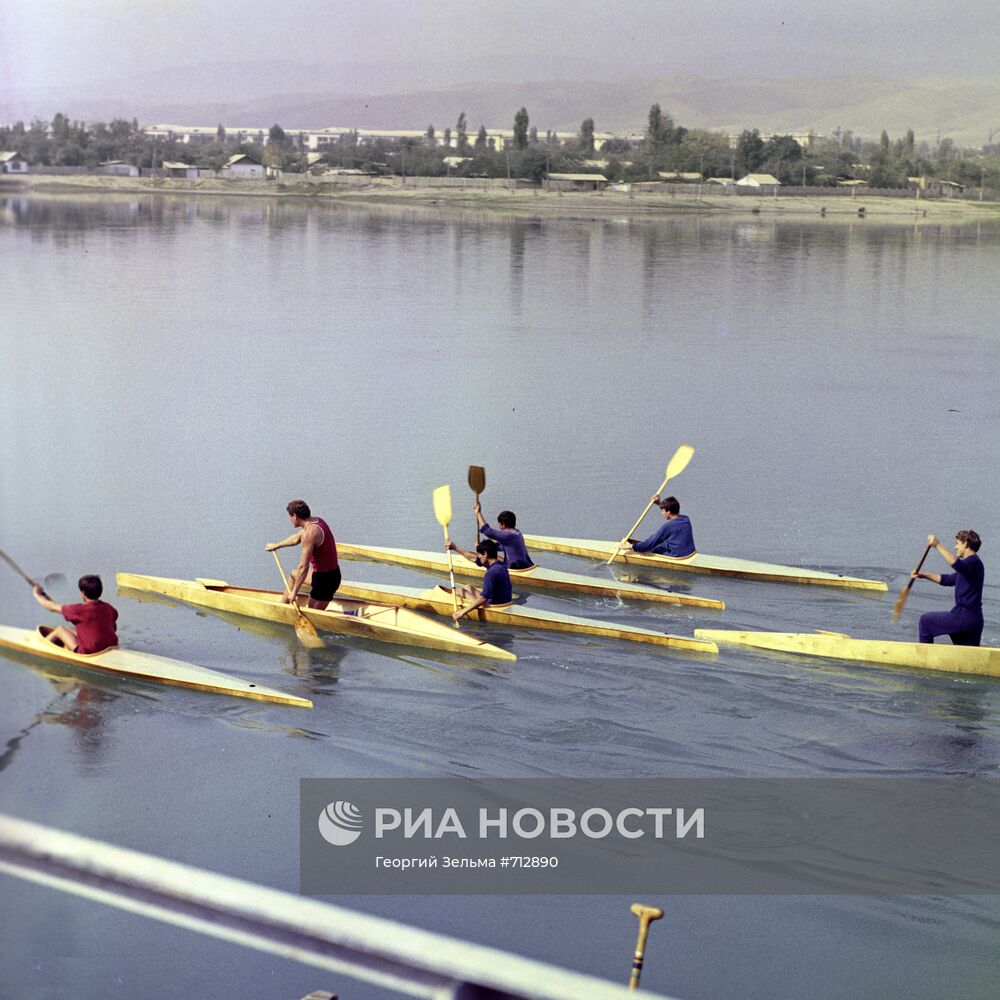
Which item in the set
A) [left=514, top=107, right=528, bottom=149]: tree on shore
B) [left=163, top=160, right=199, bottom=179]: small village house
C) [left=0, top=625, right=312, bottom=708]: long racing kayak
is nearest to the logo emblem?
[left=0, top=625, right=312, bottom=708]: long racing kayak

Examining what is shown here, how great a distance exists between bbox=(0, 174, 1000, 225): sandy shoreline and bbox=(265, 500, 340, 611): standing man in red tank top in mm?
55293

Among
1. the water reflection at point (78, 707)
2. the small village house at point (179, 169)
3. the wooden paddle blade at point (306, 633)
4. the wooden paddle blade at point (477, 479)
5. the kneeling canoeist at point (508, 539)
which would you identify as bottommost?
the water reflection at point (78, 707)

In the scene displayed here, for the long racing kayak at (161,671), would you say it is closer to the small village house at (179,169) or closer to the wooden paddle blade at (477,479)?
the wooden paddle blade at (477,479)

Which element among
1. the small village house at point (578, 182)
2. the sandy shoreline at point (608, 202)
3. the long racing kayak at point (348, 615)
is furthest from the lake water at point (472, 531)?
the small village house at point (578, 182)

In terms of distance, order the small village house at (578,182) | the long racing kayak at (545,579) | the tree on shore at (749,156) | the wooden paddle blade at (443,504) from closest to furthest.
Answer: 1. the long racing kayak at (545,579)
2. the wooden paddle blade at (443,504)
3. the small village house at (578,182)
4. the tree on shore at (749,156)

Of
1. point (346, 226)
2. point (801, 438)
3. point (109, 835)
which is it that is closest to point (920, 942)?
point (109, 835)

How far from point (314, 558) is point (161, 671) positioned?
1601 mm

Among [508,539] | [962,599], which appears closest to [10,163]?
[508,539]

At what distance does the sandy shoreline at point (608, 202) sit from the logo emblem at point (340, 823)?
58178mm

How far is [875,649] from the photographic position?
955 centimetres

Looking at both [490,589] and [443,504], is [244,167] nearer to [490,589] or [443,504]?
[443,504]

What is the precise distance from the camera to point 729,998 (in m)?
5.96

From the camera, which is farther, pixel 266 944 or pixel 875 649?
pixel 875 649

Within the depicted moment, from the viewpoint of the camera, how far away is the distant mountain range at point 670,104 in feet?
438
